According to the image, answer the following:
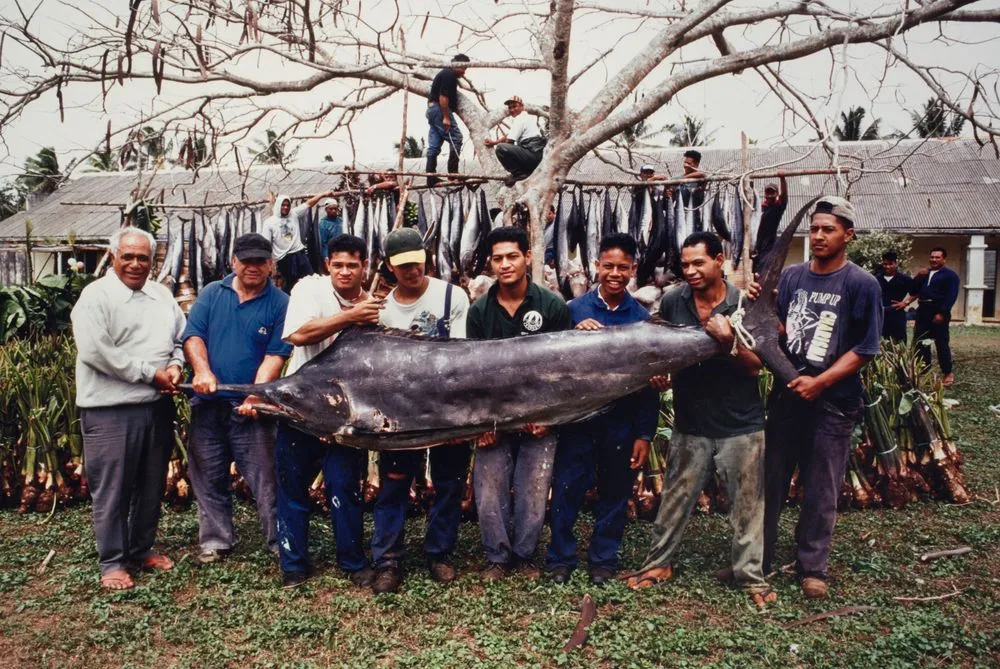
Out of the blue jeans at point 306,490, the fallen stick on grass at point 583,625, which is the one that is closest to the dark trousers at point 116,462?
the blue jeans at point 306,490

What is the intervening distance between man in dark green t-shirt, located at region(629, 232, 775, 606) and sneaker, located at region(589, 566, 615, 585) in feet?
0.51

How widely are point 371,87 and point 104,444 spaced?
240 inches

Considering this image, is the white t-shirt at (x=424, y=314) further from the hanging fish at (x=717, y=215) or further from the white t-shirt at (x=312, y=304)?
the hanging fish at (x=717, y=215)

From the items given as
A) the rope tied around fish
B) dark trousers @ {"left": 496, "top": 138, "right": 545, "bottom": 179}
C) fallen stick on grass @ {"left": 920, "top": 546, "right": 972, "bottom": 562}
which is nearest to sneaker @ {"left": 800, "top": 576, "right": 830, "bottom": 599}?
fallen stick on grass @ {"left": 920, "top": 546, "right": 972, "bottom": 562}

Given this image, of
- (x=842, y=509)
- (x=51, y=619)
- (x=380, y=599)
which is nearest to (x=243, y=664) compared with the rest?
(x=380, y=599)

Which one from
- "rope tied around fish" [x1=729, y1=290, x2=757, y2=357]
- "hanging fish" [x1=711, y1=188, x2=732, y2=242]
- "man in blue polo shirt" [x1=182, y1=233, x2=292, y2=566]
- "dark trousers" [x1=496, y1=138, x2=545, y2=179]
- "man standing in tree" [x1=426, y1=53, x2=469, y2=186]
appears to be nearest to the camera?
"rope tied around fish" [x1=729, y1=290, x2=757, y2=357]

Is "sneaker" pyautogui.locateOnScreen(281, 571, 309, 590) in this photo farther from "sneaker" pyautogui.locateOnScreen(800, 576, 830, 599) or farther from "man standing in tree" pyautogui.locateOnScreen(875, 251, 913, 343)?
"man standing in tree" pyautogui.locateOnScreen(875, 251, 913, 343)

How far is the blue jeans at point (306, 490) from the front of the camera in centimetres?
432

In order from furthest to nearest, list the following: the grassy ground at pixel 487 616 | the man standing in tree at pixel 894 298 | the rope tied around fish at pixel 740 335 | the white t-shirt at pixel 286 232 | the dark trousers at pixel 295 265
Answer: the man standing in tree at pixel 894 298 → the dark trousers at pixel 295 265 → the white t-shirt at pixel 286 232 → the rope tied around fish at pixel 740 335 → the grassy ground at pixel 487 616

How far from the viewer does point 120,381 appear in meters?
4.42

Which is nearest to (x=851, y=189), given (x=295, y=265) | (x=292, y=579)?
(x=295, y=265)

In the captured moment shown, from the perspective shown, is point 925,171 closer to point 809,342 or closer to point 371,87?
point 371,87

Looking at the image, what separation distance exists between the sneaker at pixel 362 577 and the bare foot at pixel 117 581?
1.32 meters

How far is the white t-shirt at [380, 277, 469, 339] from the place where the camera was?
4.33 metres
